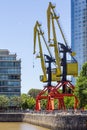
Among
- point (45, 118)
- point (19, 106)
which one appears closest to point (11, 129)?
point (45, 118)

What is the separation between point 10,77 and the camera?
166 meters

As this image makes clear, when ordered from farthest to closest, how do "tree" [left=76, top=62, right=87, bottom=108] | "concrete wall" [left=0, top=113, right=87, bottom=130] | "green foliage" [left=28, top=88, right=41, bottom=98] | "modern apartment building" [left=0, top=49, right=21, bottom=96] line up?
"green foliage" [left=28, top=88, right=41, bottom=98] < "modern apartment building" [left=0, top=49, right=21, bottom=96] < "tree" [left=76, top=62, right=87, bottom=108] < "concrete wall" [left=0, top=113, right=87, bottom=130]

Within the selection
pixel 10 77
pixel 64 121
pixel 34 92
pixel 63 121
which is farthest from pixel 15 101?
pixel 64 121

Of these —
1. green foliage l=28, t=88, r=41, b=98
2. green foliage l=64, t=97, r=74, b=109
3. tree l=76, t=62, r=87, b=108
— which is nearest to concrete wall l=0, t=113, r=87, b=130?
tree l=76, t=62, r=87, b=108

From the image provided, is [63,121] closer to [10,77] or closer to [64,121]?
[64,121]

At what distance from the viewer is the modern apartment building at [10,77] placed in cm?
16612

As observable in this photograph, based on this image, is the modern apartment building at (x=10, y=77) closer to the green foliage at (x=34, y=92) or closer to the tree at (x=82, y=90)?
the green foliage at (x=34, y=92)

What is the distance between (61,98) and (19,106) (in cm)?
5485

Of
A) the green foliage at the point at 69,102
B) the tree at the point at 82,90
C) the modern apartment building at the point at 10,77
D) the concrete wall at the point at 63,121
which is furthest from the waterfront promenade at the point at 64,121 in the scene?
the modern apartment building at the point at 10,77

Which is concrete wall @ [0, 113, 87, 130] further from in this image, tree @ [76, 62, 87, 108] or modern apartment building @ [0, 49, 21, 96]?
modern apartment building @ [0, 49, 21, 96]

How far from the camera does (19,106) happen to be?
5876 inches

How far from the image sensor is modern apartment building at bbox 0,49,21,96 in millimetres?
166125

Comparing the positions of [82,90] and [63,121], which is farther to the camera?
[82,90]

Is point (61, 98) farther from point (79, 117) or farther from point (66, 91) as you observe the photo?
point (79, 117)
